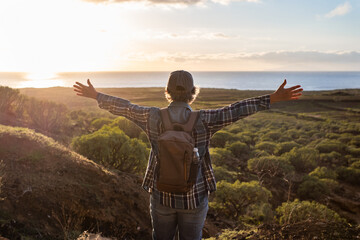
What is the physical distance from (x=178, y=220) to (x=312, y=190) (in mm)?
14562

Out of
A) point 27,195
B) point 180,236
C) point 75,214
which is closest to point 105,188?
point 75,214

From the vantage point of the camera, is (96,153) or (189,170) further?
(96,153)

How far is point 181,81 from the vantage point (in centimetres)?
218

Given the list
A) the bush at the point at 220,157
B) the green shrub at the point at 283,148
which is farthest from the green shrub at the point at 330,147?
the bush at the point at 220,157

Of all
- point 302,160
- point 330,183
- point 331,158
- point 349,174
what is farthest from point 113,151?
point 331,158

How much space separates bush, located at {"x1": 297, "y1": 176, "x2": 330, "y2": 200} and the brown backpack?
14.5m

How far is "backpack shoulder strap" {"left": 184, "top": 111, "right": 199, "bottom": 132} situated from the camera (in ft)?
6.88

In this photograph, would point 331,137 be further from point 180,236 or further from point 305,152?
point 180,236

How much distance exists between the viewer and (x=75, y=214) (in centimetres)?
502

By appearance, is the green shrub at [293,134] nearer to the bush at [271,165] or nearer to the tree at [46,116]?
the bush at [271,165]

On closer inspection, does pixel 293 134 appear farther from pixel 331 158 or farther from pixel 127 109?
pixel 127 109

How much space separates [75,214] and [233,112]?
13.6ft

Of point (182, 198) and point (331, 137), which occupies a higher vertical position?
point (182, 198)

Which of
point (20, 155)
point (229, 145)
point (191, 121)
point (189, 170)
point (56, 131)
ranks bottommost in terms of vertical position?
point (229, 145)
